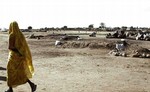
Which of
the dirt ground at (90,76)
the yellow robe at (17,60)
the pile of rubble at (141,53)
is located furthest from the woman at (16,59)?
the pile of rubble at (141,53)

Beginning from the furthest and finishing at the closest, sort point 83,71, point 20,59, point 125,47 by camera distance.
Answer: point 125,47, point 83,71, point 20,59

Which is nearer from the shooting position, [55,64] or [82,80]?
[82,80]

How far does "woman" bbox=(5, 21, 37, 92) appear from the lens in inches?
417

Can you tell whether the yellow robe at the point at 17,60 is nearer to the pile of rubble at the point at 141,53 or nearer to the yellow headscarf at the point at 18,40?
the yellow headscarf at the point at 18,40

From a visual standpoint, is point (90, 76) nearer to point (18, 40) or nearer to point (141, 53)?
point (18, 40)

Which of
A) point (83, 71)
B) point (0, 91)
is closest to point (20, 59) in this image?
point (0, 91)

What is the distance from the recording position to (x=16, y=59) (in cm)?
1070

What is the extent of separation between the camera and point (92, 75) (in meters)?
15.7

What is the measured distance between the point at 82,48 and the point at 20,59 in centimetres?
2105

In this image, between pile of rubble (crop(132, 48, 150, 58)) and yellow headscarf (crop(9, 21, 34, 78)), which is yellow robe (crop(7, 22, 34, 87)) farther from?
pile of rubble (crop(132, 48, 150, 58))

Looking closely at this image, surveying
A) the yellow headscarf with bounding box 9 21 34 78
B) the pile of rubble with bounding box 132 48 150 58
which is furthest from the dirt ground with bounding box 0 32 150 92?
the pile of rubble with bounding box 132 48 150 58

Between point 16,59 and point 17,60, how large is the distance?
4 cm

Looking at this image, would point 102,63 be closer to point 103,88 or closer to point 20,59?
point 103,88

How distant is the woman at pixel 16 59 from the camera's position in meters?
10.6
